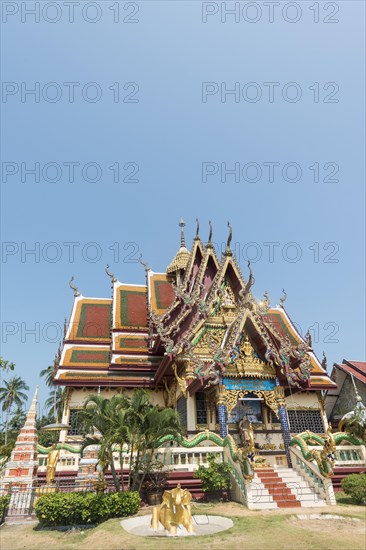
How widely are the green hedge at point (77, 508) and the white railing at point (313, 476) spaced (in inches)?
219

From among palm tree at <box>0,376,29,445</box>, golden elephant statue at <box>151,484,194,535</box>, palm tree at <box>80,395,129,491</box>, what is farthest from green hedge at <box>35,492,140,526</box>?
palm tree at <box>0,376,29,445</box>

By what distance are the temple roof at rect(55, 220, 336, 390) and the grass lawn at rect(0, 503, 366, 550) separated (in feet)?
18.1

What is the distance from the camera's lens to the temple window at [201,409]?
14852mm

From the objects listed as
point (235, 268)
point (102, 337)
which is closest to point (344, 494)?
point (235, 268)

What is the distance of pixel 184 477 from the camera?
1112 cm

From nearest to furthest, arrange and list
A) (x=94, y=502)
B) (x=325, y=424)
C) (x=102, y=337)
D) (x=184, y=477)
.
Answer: (x=94, y=502) < (x=184, y=477) < (x=325, y=424) < (x=102, y=337)

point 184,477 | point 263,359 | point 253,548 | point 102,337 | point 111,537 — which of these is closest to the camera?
point 253,548

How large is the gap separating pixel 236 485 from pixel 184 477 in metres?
1.56

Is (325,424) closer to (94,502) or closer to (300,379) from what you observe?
(300,379)

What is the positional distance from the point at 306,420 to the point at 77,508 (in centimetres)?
1350

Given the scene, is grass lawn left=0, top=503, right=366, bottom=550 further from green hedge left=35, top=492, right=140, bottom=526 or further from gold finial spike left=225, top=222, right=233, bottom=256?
gold finial spike left=225, top=222, right=233, bottom=256

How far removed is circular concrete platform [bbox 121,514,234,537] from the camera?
731cm

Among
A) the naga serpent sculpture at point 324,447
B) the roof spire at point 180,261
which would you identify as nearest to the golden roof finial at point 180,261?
the roof spire at point 180,261

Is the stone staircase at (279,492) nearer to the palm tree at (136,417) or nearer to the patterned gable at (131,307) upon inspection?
the palm tree at (136,417)
